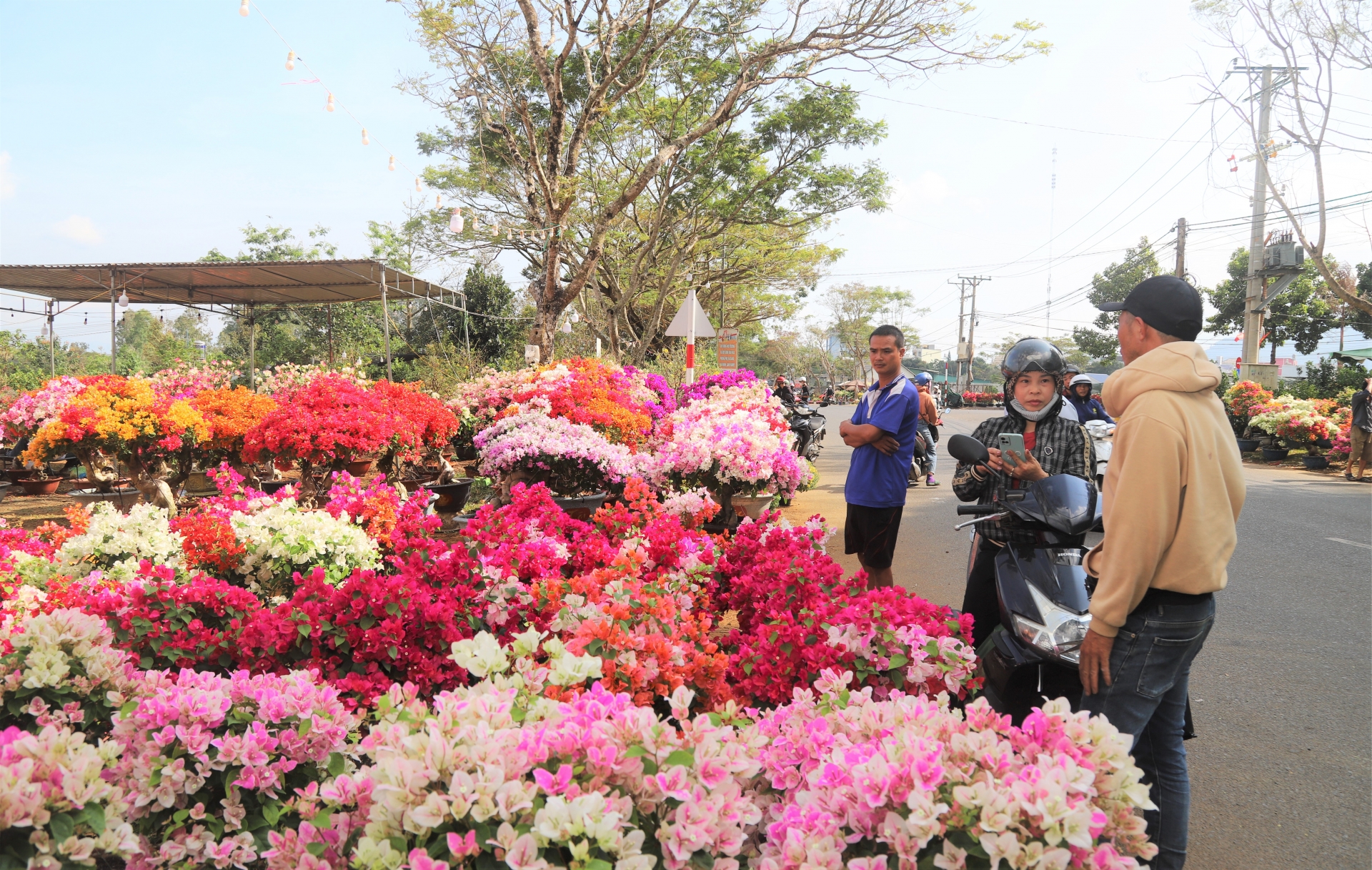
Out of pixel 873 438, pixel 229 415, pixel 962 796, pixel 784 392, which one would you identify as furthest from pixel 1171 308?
pixel 784 392

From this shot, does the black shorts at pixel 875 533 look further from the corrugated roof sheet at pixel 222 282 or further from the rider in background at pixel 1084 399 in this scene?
the corrugated roof sheet at pixel 222 282

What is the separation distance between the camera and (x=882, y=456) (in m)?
4.40

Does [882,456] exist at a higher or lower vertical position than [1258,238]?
lower

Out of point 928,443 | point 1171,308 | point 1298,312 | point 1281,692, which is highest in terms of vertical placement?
point 1298,312

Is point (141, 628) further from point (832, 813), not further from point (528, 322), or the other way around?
point (528, 322)

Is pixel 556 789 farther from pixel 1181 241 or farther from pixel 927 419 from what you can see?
pixel 1181 241

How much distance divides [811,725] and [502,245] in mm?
23767

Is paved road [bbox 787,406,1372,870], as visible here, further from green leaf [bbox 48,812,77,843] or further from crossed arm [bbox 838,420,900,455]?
green leaf [bbox 48,812,77,843]

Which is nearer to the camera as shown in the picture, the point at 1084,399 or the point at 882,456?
the point at 882,456

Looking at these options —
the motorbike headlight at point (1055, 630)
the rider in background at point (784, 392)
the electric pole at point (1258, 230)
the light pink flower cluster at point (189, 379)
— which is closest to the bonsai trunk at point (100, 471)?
the light pink flower cluster at point (189, 379)

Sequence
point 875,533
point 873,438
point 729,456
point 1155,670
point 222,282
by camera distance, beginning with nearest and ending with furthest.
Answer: point 1155,670, point 873,438, point 875,533, point 729,456, point 222,282

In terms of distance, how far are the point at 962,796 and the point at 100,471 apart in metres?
10.2

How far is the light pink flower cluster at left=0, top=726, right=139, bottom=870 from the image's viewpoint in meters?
1.27

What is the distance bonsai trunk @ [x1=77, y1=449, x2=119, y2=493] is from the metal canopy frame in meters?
4.48
